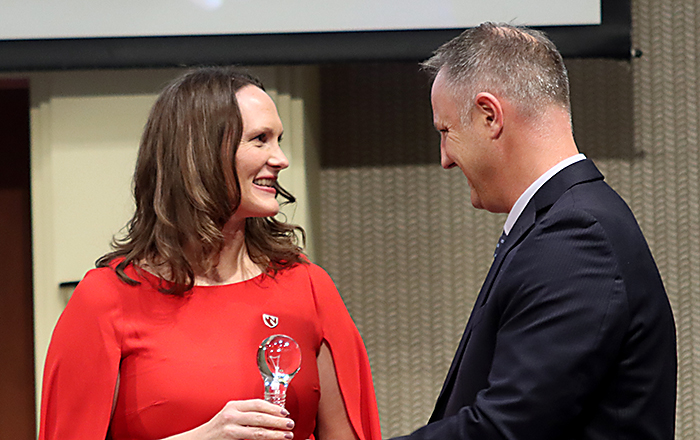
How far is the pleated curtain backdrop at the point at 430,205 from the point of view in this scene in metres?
2.55

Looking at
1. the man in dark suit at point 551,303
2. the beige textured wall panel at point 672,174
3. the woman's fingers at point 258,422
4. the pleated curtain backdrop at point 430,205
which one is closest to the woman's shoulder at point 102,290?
the woman's fingers at point 258,422

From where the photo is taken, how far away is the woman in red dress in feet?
4.45

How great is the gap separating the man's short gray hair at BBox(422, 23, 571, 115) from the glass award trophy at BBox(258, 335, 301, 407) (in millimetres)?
462

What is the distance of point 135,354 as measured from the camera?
1382 mm

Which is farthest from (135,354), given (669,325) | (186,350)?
(669,325)

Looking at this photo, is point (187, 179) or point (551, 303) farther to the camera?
point (187, 179)

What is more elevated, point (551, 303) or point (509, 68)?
point (509, 68)

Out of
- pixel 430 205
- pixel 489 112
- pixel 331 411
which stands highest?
pixel 489 112

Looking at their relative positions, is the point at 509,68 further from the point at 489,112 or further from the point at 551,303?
the point at 551,303

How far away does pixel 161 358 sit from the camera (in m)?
1.37

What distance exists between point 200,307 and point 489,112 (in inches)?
27.2

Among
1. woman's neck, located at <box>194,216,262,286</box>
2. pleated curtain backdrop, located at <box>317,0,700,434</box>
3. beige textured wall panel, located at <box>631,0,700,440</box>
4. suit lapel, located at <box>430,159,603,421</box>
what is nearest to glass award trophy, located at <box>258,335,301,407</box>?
suit lapel, located at <box>430,159,603,421</box>

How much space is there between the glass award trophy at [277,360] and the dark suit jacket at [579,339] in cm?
23

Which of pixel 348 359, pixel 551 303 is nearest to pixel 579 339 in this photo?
pixel 551 303
